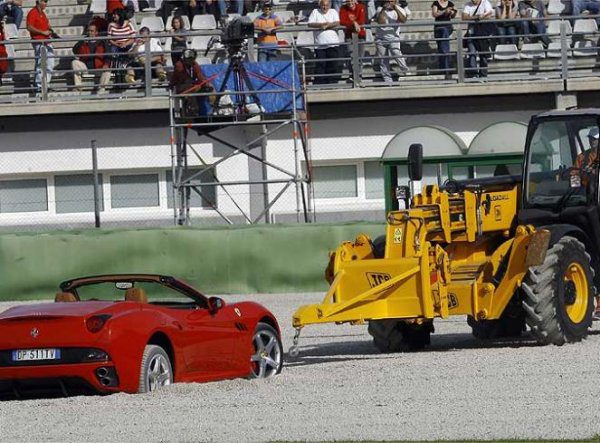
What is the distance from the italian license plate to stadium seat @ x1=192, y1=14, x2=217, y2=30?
18683mm

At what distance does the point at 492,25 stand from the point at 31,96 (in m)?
9.22

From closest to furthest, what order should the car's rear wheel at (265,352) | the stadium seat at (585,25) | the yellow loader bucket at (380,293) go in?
the car's rear wheel at (265,352)
the yellow loader bucket at (380,293)
the stadium seat at (585,25)

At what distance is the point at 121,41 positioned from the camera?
28.4 metres

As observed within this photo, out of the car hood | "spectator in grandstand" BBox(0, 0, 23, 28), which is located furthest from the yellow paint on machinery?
"spectator in grandstand" BBox(0, 0, 23, 28)

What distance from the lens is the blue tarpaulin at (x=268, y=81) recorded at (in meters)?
25.9

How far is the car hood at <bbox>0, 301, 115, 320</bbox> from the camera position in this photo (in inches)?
442

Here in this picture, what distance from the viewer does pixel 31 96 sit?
29.0m

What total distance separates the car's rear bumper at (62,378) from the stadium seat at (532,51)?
18.6 m

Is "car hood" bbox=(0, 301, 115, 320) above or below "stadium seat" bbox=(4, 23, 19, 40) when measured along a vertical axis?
below

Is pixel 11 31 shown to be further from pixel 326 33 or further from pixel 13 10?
pixel 326 33

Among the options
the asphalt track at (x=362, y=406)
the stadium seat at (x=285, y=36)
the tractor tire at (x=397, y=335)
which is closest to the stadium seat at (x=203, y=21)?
the stadium seat at (x=285, y=36)

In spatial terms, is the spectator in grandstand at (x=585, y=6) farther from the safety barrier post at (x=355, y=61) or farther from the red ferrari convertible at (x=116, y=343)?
the red ferrari convertible at (x=116, y=343)

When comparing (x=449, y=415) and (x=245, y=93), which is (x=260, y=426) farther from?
(x=245, y=93)

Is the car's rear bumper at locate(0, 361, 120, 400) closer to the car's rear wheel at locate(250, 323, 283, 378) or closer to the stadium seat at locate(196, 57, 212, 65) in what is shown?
the car's rear wheel at locate(250, 323, 283, 378)
